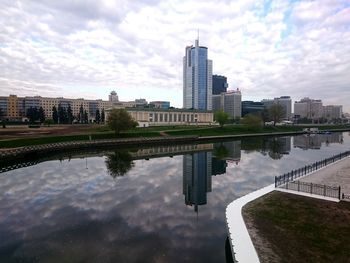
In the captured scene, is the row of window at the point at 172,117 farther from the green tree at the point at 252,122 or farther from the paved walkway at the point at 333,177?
the paved walkway at the point at 333,177

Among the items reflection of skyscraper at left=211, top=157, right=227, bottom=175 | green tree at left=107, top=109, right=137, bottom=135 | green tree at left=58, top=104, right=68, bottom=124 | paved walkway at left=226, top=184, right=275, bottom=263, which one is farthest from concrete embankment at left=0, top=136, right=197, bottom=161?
green tree at left=58, top=104, right=68, bottom=124

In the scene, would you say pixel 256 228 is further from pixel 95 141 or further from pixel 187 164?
pixel 95 141

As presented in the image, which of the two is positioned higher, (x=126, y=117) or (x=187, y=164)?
(x=126, y=117)

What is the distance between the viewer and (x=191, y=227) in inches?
969

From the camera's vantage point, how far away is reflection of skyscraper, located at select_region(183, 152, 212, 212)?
33.7 m

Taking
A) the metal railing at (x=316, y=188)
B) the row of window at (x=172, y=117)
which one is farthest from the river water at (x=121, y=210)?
the row of window at (x=172, y=117)

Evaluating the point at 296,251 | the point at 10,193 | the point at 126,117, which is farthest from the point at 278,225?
the point at 126,117

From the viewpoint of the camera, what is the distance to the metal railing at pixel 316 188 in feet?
91.0

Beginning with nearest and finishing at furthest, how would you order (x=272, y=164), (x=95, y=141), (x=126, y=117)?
1. (x=272, y=164)
2. (x=95, y=141)
3. (x=126, y=117)

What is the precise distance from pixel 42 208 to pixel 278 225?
75.8 feet

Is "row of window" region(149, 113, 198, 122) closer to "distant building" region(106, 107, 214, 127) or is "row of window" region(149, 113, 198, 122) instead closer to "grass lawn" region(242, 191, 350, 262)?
"distant building" region(106, 107, 214, 127)

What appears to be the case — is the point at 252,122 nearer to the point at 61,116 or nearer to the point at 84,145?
the point at 84,145

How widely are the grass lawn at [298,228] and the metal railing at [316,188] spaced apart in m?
2.02

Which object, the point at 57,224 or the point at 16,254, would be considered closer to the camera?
the point at 16,254
